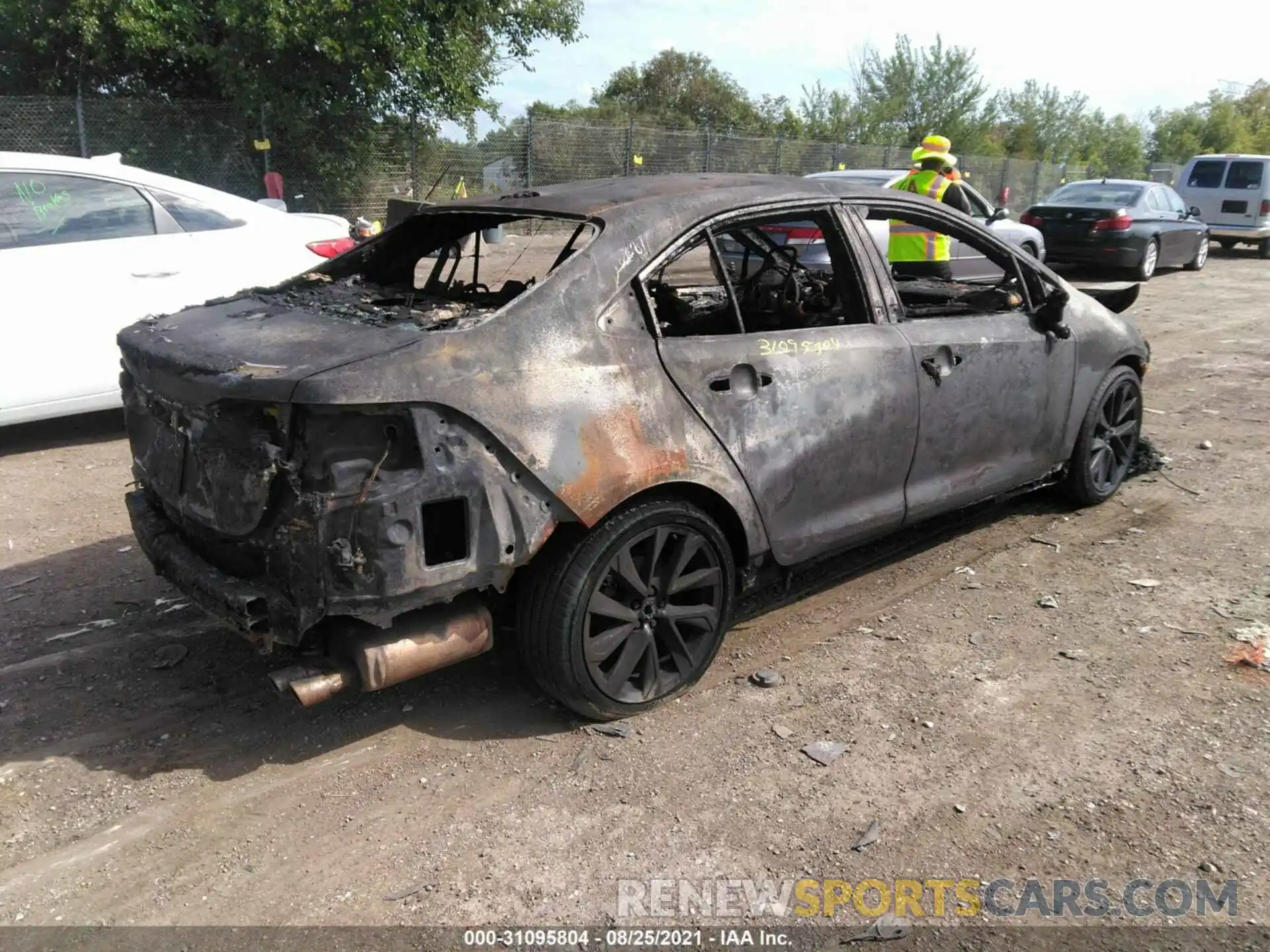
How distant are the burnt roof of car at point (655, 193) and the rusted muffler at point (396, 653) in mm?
1444

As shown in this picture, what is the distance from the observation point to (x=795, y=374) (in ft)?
11.6

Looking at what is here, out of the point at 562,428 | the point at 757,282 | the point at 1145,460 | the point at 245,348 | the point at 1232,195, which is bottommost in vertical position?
the point at 1145,460

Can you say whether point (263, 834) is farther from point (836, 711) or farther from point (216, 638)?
point (836, 711)

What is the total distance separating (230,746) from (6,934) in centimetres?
85

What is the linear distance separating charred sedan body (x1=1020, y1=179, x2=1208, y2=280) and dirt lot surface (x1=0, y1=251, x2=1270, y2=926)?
11.6 meters

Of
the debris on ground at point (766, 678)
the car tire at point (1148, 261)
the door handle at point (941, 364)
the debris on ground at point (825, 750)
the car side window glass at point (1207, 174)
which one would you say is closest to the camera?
the debris on ground at point (825, 750)

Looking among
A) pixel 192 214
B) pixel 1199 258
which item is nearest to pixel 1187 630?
pixel 192 214

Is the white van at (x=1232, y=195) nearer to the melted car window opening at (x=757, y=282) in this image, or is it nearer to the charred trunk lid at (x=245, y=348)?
the melted car window opening at (x=757, y=282)

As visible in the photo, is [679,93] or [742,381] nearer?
[742,381]

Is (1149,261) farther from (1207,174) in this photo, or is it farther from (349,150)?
(349,150)

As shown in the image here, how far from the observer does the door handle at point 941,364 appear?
396 cm

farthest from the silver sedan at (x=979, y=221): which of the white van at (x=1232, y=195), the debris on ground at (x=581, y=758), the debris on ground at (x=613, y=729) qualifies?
the white van at (x=1232, y=195)

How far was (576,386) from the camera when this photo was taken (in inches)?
117

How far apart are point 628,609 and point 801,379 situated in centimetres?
105
